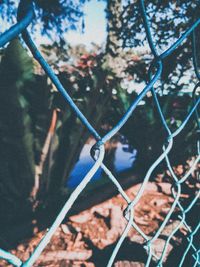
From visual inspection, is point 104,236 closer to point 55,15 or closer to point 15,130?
point 15,130

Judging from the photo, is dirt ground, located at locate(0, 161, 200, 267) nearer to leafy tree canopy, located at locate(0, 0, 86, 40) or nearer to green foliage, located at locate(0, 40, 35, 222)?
green foliage, located at locate(0, 40, 35, 222)

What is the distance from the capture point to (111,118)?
414cm

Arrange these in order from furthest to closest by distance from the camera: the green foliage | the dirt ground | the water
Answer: the water < the green foliage < the dirt ground

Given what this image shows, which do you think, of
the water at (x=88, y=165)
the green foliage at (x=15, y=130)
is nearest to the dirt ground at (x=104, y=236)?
the green foliage at (x=15, y=130)

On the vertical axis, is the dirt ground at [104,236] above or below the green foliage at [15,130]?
below

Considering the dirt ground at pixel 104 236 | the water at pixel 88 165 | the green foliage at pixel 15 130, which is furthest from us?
the water at pixel 88 165

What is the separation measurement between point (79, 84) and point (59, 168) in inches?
63.6

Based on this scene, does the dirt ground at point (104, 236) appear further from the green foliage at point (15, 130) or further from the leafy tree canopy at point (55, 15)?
the leafy tree canopy at point (55, 15)

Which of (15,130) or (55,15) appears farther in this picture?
(55,15)

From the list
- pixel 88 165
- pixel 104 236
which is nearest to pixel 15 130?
pixel 104 236

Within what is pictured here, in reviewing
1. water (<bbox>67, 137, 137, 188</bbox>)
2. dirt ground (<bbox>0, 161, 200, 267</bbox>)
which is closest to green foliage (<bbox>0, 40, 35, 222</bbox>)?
dirt ground (<bbox>0, 161, 200, 267</bbox>)

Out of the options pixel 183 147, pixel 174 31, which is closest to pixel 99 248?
pixel 174 31

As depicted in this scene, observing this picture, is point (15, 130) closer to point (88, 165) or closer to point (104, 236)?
point (104, 236)

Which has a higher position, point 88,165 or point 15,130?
point 15,130
